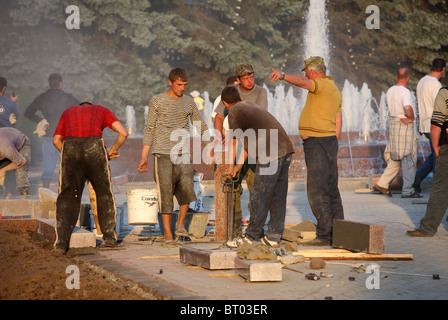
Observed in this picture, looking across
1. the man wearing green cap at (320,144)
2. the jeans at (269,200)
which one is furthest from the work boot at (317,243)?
the jeans at (269,200)

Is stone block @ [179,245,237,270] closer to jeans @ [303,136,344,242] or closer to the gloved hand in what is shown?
jeans @ [303,136,344,242]

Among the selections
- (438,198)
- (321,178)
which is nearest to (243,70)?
(321,178)

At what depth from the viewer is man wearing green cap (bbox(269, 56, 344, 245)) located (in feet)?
29.1

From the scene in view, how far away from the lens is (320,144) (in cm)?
890

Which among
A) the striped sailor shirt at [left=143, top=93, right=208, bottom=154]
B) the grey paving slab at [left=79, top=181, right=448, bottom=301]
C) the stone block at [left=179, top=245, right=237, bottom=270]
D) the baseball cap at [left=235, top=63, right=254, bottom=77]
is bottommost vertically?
the grey paving slab at [left=79, top=181, right=448, bottom=301]

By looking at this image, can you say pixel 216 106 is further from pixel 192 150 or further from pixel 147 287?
pixel 192 150

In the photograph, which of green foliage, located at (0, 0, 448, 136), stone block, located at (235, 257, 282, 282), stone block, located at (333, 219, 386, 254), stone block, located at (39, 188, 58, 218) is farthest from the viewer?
green foliage, located at (0, 0, 448, 136)

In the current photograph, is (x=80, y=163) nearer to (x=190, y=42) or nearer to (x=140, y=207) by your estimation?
(x=140, y=207)

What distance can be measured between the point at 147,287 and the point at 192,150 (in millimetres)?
12083

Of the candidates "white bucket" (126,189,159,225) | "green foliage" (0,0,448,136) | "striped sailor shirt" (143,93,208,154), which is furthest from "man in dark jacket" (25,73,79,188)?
"green foliage" (0,0,448,136)

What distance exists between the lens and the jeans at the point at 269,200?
845 centimetres

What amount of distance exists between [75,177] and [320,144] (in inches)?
106

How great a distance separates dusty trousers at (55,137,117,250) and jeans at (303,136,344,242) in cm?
221

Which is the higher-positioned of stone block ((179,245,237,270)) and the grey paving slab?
stone block ((179,245,237,270))
